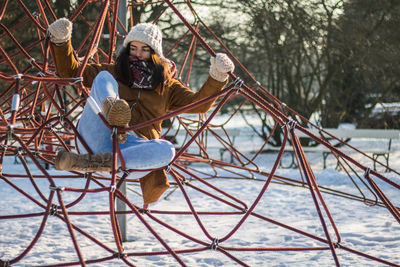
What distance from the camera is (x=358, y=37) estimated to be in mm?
6164

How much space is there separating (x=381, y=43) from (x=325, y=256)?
15.4 ft

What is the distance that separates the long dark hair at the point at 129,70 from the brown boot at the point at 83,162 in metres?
0.38

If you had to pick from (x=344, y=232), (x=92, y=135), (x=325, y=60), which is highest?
(x=325, y=60)

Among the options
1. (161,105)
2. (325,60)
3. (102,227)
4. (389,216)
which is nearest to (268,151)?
(325,60)

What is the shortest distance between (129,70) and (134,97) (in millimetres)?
103

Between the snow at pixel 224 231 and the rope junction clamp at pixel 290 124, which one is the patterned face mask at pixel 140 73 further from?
the snow at pixel 224 231

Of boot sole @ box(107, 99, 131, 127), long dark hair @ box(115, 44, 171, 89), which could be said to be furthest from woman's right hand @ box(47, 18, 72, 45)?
boot sole @ box(107, 99, 131, 127)

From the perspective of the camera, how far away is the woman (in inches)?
58.9

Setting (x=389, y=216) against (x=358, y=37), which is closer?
(x=389, y=216)

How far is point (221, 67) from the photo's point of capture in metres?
1.73

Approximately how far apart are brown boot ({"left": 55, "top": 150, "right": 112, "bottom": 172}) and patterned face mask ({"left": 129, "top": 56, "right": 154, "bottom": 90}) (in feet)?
1.21

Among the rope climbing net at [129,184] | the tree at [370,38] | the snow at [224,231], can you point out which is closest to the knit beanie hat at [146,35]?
the rope climbing net at [129,184]

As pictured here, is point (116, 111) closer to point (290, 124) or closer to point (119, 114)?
point (119, 114)

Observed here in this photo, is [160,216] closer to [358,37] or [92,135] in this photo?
[92,135]
